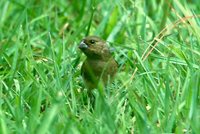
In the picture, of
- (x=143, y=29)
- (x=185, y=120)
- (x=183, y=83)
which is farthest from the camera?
(x=143, y=29)

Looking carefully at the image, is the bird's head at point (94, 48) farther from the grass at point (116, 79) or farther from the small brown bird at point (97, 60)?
the grass at point (116, 79)

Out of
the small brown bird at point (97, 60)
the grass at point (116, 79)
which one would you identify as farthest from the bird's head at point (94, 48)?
the grass at point (116, 79)

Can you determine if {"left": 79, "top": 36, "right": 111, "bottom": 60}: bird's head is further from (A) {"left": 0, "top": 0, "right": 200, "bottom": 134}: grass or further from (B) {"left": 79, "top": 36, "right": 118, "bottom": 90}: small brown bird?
(A) {"left": 0, "top": 0, "right": 200, "bottom": 134}: grass

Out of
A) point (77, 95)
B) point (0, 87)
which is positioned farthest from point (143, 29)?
point (0, 87)

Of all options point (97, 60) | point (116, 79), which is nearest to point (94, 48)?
point (97, 60)

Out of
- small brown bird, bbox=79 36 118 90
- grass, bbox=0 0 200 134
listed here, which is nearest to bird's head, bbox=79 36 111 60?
small brown bird, bbox=79 36 118 90

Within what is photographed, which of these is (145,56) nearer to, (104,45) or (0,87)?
(104,45)

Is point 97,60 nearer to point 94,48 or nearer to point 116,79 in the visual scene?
point 94,48
